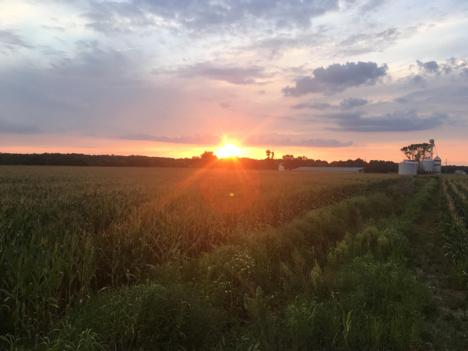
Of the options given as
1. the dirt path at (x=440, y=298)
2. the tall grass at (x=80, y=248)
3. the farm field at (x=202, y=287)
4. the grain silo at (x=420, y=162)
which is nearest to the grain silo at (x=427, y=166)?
the grain silo at (x=420, y=162)

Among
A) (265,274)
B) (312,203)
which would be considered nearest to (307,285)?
(265,274)

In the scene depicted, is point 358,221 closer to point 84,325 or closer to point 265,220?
point 265,220

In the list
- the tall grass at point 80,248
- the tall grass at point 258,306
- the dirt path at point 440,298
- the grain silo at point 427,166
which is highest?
the grain silo at point 427,166

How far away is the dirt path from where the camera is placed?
23.0ft

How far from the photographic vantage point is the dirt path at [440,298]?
7.02m

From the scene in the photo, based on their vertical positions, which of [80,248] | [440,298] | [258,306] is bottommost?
[440,298]

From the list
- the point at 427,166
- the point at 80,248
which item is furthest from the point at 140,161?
the point at 427,166

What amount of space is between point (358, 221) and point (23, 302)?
53.7 ft

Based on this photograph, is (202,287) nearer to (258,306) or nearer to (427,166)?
(258,306)

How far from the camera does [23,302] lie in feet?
19.8

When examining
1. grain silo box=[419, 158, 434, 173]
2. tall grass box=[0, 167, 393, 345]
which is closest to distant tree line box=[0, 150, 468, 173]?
grain silo box=[419, 158, 434, 173]

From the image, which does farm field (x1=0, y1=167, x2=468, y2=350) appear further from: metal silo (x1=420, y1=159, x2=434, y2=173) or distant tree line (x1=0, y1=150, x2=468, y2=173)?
metal silo (x1=420, y1=159, x2=434, y2=173)

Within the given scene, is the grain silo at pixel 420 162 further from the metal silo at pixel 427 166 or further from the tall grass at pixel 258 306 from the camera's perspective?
the tall grass at pixel 258 306

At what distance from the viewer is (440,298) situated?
9.25 m
